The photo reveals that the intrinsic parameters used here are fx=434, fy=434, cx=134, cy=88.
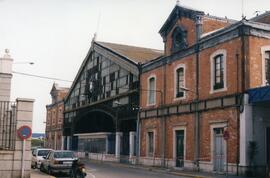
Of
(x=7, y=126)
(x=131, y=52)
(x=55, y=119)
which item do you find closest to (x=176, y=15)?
(x=131, y=52)

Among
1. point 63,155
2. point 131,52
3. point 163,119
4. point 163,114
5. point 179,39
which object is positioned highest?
point 131,52

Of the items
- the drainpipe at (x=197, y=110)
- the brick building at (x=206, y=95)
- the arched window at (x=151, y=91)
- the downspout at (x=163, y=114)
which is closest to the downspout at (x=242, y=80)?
the brick building at (x=206, y=95)

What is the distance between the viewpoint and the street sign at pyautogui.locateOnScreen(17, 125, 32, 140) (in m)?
19.1

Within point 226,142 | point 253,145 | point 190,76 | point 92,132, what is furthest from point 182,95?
point 92,132

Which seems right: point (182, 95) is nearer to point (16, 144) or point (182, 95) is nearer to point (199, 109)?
point (199, 109)

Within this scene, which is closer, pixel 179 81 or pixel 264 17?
pixel 264 17

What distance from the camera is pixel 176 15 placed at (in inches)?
1400

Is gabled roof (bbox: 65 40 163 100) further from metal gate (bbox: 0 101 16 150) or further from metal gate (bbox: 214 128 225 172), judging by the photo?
metal gate (bbox: 0 101 16 150)

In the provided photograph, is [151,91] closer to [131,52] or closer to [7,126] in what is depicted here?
[131,52]

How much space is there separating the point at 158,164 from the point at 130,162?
5993 mm

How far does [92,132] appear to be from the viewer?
54.8 m

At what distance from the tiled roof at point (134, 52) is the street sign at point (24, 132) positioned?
24.6 meters

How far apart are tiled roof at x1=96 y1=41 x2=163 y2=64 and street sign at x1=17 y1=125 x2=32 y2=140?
2461 cm

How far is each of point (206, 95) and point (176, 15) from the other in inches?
321
